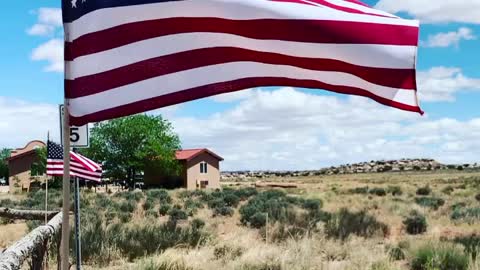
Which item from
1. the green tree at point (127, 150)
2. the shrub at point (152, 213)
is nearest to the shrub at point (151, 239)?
the shrub at point (152, 213)

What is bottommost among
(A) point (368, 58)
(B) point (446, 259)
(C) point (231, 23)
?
(B) point (446, 259)

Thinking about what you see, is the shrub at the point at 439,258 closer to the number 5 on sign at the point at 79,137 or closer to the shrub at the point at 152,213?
the number 5 on sign at the point at 79,137

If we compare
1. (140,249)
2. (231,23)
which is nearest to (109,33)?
(231,23)

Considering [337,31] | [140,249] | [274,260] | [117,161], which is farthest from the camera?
[117,161]

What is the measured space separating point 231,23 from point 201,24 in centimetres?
22

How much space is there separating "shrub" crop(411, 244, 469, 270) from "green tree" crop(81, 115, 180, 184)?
177 feet

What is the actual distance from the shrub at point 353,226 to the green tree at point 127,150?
1810 inches

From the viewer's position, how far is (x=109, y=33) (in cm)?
441

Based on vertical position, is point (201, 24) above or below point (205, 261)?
above

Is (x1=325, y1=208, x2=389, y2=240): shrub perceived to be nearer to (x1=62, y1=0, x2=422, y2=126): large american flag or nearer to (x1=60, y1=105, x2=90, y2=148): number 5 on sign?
(x1=60, y1=105, x2=90, y2=148): number 5 on sign

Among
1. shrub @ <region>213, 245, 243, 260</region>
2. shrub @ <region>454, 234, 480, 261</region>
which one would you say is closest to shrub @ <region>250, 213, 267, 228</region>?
shrub @ <region>454, 234, 480, 261</region>

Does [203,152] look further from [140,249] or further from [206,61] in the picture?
[206,61]

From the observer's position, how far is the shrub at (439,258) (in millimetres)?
11398

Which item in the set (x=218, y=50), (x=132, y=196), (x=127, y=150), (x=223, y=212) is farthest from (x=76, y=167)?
(x=127, y=150)
